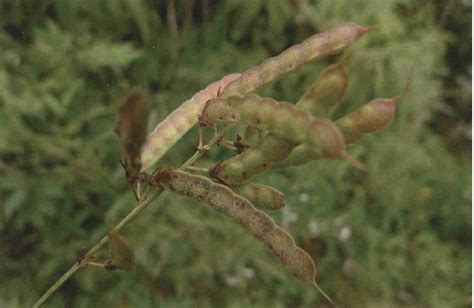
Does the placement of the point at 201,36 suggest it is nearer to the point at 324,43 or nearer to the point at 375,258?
the point at 375,258

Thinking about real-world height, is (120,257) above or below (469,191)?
above

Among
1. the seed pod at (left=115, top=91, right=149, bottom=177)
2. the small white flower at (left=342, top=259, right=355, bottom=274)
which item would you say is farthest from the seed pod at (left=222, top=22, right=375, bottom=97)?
the small white flower at (left=342, top=259, right=355, bottom=274)

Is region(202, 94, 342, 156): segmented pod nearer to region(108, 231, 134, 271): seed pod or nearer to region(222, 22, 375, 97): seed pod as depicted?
region(222, 22, 375, 97): seed pod

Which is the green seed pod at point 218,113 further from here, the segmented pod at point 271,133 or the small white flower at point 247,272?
the small white flower at point 247,272

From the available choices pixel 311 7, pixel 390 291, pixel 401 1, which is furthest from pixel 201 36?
pixel 390 291

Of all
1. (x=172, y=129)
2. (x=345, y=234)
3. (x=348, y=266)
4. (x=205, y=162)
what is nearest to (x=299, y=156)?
Result: (x=172, y=129)

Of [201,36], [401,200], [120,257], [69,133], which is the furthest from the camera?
[401,200]

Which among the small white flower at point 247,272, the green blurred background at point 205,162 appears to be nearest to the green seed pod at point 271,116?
the green blurred background at point 205,162
